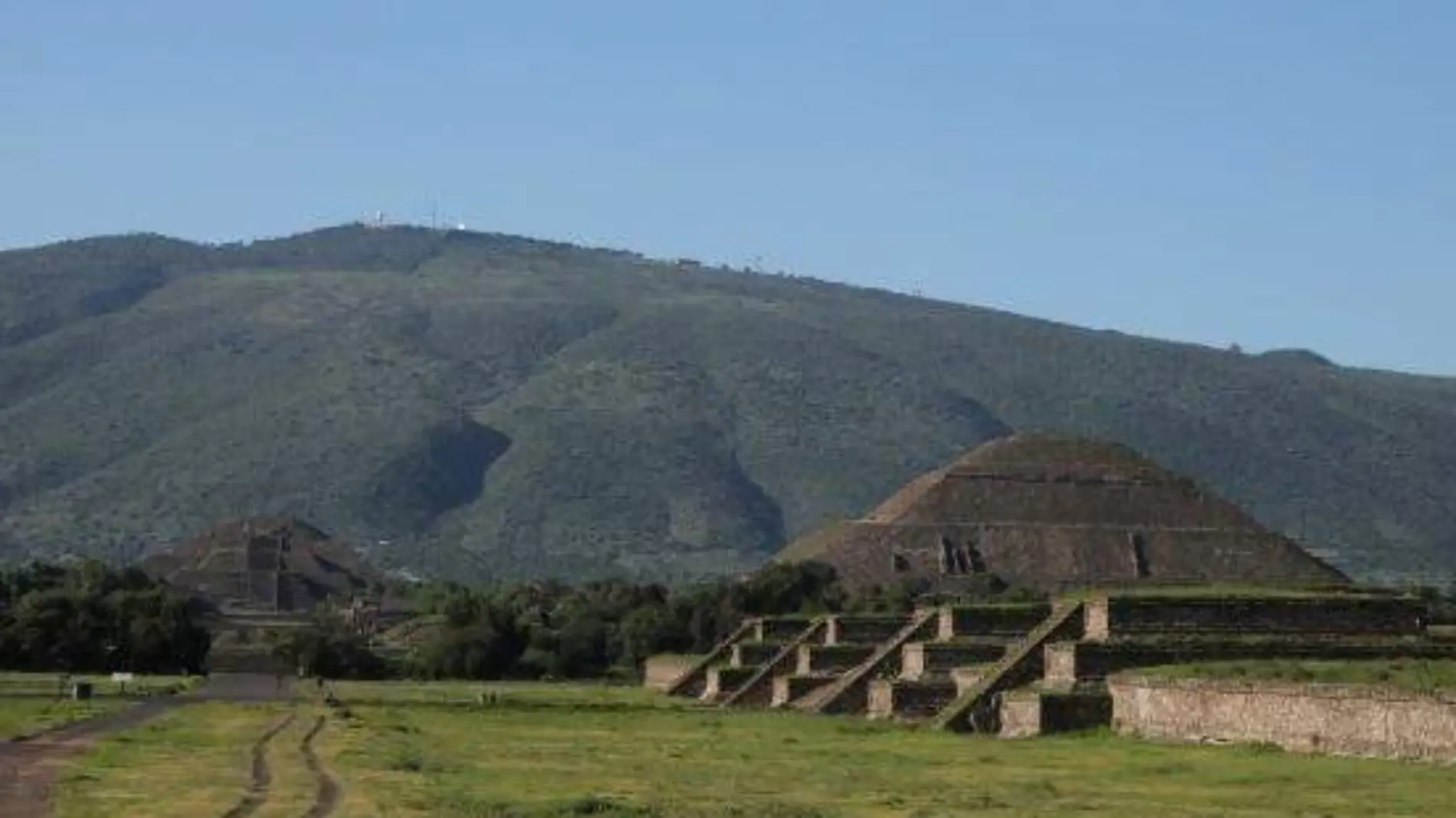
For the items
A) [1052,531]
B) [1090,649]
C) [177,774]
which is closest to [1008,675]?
[1090,649]

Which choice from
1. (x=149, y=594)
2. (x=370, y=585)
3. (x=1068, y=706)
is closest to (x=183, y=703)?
(x=1068, y=706)

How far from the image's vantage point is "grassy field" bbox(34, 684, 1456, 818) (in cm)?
3647

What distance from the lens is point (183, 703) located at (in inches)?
2972

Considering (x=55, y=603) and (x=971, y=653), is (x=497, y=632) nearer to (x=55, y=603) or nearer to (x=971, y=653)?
(x=55, y=603)

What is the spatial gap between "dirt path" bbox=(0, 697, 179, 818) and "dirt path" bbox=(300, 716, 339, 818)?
3230 mm

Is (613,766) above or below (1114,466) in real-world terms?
below

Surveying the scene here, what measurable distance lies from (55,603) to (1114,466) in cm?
5520

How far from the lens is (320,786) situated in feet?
134

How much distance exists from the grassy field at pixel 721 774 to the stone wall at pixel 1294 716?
689 millimetres

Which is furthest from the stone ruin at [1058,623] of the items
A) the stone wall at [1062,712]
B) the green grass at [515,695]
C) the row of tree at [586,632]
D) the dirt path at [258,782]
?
the dirt path at [258,782]

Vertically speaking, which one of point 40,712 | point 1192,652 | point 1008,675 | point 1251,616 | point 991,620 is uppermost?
point 1251,616

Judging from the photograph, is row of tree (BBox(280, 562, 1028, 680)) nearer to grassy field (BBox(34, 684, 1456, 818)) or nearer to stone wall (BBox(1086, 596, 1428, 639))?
stone wall (BBox(1086, 596, 1428, 639))

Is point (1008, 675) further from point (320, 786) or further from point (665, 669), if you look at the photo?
point (665, 669)

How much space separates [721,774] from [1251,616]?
63.3 ft
